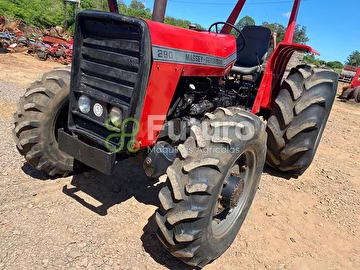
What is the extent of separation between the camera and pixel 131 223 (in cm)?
285

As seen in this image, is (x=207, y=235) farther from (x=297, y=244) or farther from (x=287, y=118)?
(x=287, y=118)

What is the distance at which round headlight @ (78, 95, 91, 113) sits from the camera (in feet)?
8.59

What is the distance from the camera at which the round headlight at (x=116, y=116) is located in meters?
2.43

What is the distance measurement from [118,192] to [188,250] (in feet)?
4.44

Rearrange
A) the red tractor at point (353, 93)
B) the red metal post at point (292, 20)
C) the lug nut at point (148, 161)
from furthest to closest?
the red tractor at point (353, 93)
the red metal post at point (292, 20)
the lug nut at point (148, 161)

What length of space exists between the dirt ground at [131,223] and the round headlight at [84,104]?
100 cm

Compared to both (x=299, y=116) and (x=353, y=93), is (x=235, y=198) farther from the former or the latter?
(x=353, y=93)

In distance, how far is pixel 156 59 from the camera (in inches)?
90.6

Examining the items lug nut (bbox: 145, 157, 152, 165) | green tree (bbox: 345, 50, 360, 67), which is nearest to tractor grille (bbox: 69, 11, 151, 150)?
lug nut (bbox: 145, 157, 152, 165)

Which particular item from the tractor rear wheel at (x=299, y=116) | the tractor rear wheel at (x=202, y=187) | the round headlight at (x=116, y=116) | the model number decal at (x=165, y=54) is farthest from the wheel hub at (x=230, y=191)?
the tractor rear wheel at (x=299, y=116)

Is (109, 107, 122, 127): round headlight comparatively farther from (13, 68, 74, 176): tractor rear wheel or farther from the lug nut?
(13, 68, 74, 176): tractor rear wheel

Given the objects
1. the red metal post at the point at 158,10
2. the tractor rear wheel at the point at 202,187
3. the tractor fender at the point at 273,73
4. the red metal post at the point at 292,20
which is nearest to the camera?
the tractor rear wheel at the point at 202,187

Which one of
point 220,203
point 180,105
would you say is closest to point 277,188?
point 220,203

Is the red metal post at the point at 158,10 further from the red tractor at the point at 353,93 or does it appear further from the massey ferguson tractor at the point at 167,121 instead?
the red tractor at the point at 353,93
